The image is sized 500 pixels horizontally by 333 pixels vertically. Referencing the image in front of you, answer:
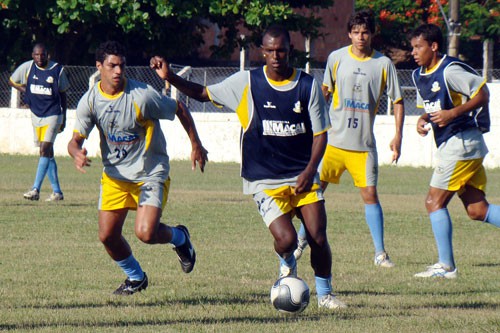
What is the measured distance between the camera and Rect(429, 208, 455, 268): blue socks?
898 cm

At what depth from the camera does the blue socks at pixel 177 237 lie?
8.14m

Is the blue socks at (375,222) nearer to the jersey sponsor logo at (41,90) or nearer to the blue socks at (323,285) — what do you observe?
the blue socks at (323,285)

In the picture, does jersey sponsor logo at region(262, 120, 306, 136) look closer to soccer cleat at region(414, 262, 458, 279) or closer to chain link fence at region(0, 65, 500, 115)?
soccer cleat at region(414, 262, 458, 279)

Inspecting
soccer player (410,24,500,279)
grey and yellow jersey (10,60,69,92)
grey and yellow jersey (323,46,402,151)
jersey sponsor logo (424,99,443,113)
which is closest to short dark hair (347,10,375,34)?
grey and yellow jersey (323,46,402,151)

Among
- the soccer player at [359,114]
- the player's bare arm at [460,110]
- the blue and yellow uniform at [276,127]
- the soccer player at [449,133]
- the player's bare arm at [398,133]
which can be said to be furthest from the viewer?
the soccer player at [359,114]

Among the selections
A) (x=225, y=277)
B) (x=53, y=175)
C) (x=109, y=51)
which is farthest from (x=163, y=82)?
(x=109, y=51)

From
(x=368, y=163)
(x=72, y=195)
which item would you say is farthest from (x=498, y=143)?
(x=368, y=163)

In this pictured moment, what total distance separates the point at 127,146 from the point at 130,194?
1.21ft

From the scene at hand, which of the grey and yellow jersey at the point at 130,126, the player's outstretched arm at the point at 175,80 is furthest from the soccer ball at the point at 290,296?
the grey and yellow jersey at the point at 130,126

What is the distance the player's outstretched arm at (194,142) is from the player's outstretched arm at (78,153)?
2.35 feet

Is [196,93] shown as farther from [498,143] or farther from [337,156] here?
[498,143]

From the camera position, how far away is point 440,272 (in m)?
8.84

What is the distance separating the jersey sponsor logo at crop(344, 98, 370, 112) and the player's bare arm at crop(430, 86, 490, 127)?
1.25 m

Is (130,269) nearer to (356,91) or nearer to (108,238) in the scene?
(108,238)
